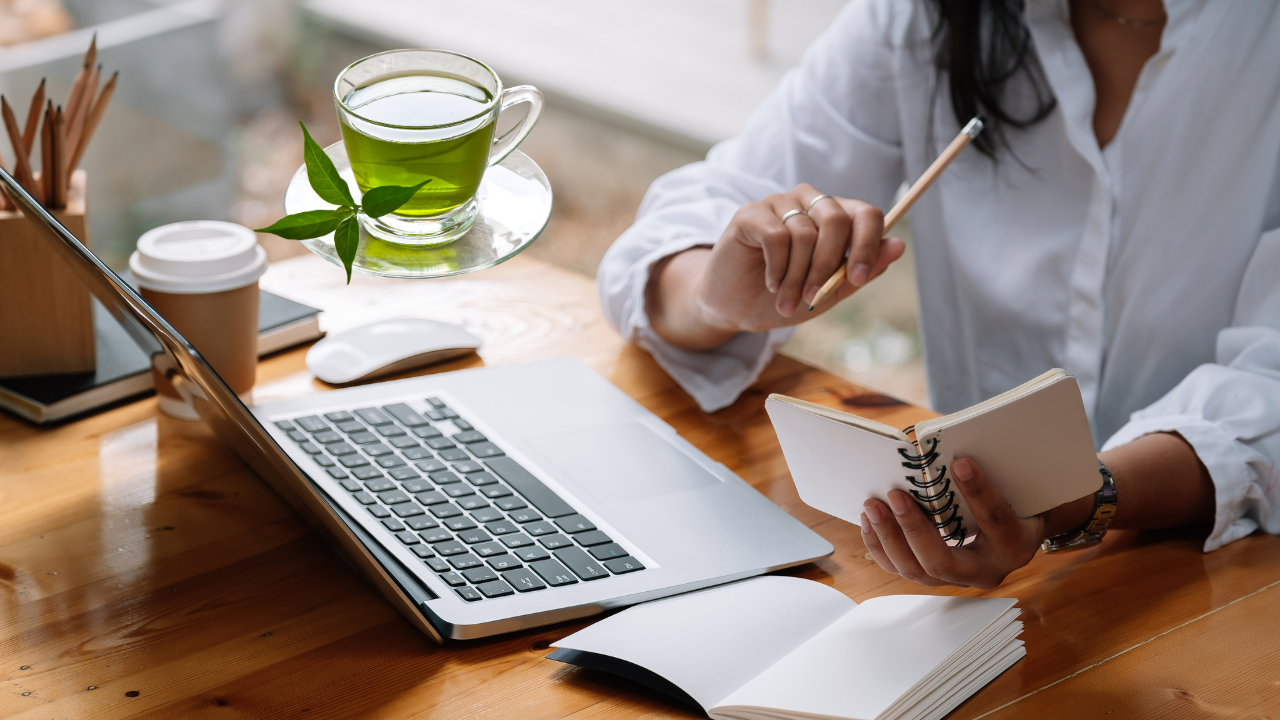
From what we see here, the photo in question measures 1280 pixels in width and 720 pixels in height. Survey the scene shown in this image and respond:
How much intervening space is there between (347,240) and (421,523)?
26 cm

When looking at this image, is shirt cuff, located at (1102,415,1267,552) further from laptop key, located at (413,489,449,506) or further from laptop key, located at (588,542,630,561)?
laptop key, located at (413,489,449,506)

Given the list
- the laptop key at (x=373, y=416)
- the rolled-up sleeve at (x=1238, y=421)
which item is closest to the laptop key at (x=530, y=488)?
the laptop key at (x=373, y=416)

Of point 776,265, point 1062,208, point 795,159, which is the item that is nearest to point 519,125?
point 776,265

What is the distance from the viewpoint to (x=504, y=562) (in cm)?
67

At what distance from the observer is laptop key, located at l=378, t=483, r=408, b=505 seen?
2.38 ft

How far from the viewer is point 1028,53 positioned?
1.05m

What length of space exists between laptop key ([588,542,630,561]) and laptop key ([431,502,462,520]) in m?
0.10

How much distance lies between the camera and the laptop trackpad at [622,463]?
0.77 meters

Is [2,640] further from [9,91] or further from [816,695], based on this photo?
[9,91]

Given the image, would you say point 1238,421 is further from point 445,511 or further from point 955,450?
Result: point 445,511

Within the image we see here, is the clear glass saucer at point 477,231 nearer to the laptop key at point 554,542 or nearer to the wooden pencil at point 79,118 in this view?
the laptop key at point 554,542

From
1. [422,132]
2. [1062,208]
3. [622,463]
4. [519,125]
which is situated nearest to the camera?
[422,132]

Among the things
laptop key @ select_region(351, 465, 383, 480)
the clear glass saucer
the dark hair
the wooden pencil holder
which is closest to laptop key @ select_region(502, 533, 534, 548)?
laptop key @ select_region(351, 465, 383, 480)

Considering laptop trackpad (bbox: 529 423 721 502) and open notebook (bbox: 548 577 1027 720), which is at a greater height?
open notebook (bbox: 548 577 1027 720)
